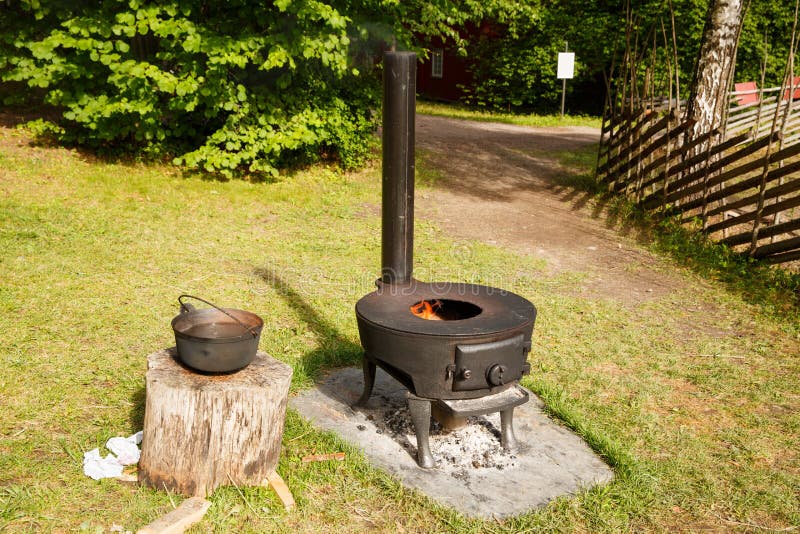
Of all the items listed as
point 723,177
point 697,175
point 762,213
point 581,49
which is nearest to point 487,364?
point 762,213

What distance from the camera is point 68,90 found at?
8.87m

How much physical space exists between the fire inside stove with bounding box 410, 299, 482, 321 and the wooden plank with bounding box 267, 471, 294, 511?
3.80 ft

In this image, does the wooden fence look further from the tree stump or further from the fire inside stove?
the tree stump

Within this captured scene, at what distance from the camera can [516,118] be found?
1894cm

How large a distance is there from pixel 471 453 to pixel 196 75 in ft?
21.0

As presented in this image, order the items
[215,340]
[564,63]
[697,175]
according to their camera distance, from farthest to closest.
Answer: [564,63]
[697,175]
[215,340]

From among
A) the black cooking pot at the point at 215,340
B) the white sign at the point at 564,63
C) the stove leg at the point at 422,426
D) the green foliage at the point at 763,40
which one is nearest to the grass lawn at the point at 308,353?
the stove leg at the point at 422,426

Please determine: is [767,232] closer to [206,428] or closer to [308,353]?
[308,353]

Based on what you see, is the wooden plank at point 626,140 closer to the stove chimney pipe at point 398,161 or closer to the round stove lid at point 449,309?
the round stove lid at point 449,309

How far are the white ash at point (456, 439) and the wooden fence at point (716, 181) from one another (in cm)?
412

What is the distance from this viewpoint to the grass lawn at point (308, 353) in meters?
3.32

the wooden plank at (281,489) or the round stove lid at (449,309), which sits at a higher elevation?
the round stove lid at (449,309)

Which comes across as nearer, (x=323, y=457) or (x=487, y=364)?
(x=487, y=364)

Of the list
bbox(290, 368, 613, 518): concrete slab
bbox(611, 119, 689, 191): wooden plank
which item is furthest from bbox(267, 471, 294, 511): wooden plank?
bbox(611, 119, 689, 191): wooden plank
